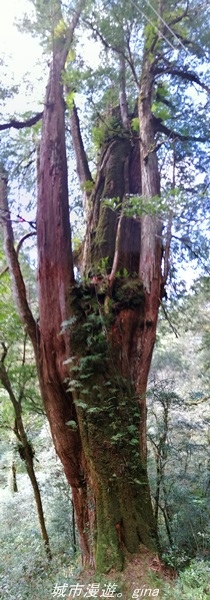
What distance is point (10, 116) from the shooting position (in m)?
5.93

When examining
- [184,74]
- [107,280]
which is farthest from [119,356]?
[184,74]

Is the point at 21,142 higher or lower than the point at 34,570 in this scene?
higher

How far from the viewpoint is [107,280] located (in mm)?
4418

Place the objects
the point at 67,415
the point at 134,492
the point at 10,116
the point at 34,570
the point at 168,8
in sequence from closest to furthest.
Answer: the point at 134,492, the point at 67,415, the point at 168,8, the point at 34,570, the point at 10,116

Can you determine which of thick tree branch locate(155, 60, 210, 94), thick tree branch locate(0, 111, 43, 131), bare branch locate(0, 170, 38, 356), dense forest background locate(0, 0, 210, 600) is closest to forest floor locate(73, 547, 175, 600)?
dense forest background locate(0, 0, 210, 600)

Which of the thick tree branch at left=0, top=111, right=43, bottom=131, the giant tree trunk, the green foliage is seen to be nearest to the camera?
the green foliage

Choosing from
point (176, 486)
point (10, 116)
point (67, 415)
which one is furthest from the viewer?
point (176, 486)

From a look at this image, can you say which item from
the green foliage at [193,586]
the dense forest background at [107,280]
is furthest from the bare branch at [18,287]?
the green foliage at [193,586]

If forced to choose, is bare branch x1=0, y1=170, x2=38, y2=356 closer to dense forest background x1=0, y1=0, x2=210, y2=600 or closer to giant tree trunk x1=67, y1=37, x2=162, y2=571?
dense forest background x1=0, y1=0, x2=210, y2=600

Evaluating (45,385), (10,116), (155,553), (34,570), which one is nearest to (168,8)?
(10,116)

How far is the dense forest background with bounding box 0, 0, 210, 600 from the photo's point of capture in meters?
3.64

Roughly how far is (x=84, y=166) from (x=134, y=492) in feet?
15.5

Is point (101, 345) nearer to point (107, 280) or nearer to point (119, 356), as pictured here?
point (119, 356)

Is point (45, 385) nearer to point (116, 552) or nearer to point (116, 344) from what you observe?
point (116, 344)
